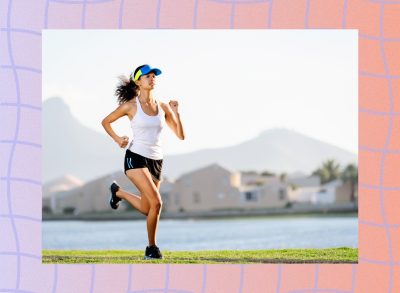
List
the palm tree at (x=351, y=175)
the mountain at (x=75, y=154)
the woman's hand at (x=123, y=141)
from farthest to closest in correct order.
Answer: the palm tree at (x=351, y=175) → the mountain at (x=75, y=154) → the woman's hand at (x=123, y=141)

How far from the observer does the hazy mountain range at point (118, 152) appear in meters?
17.1

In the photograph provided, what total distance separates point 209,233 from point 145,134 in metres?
16.3

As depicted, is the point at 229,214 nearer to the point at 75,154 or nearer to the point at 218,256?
the point at 75,154

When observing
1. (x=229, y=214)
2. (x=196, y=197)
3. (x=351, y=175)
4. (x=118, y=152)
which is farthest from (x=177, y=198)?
(x=351, y=175)

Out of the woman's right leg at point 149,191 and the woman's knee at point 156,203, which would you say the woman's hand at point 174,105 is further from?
the woman's knee at point 156,203

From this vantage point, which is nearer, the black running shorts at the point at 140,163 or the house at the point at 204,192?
the black running shorts at the point at 140,163

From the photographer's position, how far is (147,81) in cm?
A: 587

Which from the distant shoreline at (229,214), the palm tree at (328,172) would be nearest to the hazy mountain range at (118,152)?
the palm tree at (328,172)

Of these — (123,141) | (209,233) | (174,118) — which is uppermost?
(174,118)

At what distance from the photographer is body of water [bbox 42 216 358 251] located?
1745 cm

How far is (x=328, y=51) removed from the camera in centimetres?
1155

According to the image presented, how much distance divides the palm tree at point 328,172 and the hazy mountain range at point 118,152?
0.24 metres

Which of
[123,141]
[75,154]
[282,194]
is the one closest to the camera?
[123,141]

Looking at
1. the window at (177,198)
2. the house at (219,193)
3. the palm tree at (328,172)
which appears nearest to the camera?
the house at (219,193)
